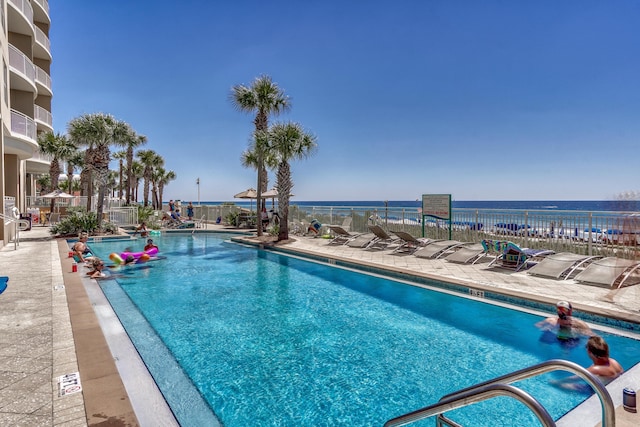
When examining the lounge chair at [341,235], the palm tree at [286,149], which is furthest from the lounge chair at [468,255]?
the palm tree at [286,149]

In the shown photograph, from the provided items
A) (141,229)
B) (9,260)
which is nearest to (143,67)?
(141,229)

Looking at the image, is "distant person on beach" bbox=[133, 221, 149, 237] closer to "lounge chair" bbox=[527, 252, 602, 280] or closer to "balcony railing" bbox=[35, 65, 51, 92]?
"balcony railing" bbox=[35, 65, 51, 92]

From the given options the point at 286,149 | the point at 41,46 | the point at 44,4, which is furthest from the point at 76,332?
the point at 44,4

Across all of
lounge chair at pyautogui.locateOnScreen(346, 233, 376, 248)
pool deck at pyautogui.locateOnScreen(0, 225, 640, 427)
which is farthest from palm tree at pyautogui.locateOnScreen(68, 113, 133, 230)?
lounge chair at pyautogui.locateOnScreen(346, 233, 376, 248)

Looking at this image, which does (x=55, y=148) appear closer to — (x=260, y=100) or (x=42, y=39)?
(x=42, y=39)

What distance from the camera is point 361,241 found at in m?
12.4

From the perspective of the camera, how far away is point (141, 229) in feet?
58.4

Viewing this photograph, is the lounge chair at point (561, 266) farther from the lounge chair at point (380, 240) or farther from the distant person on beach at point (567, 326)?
the lounge chair at point (380, 240)

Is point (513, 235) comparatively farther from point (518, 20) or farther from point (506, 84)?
→ point (506, 84)

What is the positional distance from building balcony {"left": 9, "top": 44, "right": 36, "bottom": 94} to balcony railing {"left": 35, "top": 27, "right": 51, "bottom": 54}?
6.54m

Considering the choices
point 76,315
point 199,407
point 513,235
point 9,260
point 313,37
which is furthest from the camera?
point 313,37

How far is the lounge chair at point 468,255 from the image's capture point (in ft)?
29.2

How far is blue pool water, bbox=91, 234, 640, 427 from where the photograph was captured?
3459 mm

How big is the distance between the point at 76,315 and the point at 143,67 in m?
17.9
